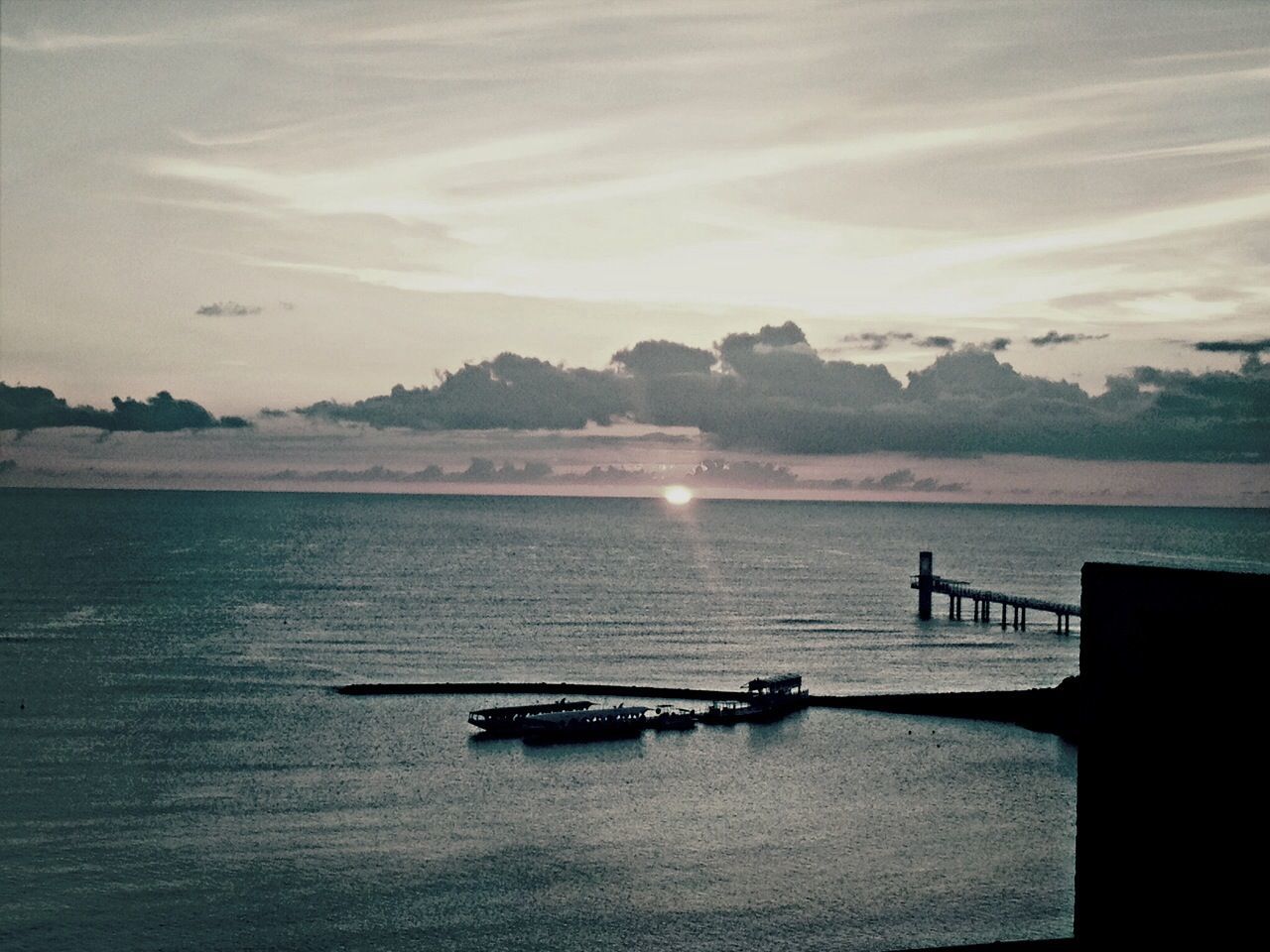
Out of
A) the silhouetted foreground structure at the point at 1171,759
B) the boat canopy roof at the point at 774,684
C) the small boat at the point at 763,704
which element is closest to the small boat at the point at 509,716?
the small boat at the point at 763,704

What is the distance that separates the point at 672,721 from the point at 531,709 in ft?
27.6

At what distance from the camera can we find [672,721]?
240 ft

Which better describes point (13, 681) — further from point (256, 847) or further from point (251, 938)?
point (251, 938)

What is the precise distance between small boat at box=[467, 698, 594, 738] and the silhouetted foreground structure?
149ft

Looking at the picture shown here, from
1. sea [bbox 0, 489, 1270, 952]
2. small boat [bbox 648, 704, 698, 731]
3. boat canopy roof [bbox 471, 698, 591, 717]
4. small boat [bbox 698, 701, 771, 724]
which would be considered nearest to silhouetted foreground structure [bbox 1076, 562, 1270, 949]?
sea [bbox 0, 489, 1270, 952]

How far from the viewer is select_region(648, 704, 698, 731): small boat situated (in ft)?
238

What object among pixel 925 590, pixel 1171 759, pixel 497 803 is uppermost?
pixel 1171 759

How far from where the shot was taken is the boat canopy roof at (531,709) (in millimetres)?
71750

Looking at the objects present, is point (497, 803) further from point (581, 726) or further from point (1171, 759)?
point (1171, 759)

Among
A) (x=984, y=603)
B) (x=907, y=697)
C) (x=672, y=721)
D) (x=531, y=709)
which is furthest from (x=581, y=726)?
(x=984, y=603)

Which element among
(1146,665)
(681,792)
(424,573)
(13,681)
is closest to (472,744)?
(681,792)

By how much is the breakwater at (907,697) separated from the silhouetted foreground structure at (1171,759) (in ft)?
144

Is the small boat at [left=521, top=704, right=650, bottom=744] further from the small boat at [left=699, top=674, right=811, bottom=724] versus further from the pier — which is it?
the pier

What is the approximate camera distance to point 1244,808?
24.6 meters
